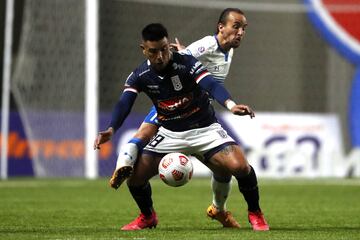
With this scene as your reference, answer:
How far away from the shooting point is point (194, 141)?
8.83 m

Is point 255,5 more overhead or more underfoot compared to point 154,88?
more overhead

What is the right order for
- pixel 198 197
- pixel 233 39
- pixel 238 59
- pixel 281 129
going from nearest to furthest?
pixel 233 39, pixel 198 197, pixel 281 129, pixel 238 59

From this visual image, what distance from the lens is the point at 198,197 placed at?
14531 mm

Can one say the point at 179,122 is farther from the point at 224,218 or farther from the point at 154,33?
the point at 224,218

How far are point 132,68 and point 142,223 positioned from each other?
13.1m

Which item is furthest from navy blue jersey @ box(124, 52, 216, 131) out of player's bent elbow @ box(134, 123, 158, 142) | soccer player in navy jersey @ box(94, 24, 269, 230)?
player's bent elbow @ box(134, 123, 158, 142)

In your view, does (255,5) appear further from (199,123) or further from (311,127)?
(199,123)

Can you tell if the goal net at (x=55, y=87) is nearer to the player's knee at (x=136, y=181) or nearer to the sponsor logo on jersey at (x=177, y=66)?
the player's knee at (x=136, y=181)

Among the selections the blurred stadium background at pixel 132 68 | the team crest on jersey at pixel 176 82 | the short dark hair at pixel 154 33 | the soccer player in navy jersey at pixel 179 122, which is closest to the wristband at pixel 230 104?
the soccer player in navy jersey at pixel 179 122

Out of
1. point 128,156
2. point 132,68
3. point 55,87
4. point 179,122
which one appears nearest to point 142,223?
point 128,156

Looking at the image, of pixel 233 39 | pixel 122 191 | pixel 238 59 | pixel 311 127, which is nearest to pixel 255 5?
pixel 238 59

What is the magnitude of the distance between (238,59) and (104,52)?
3555mm

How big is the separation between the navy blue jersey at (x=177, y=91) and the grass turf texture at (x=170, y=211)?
3.30 ft

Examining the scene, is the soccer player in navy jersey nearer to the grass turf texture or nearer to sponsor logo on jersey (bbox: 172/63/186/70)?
sponsor logo on jersey (bbox: 172/63/186/70)
